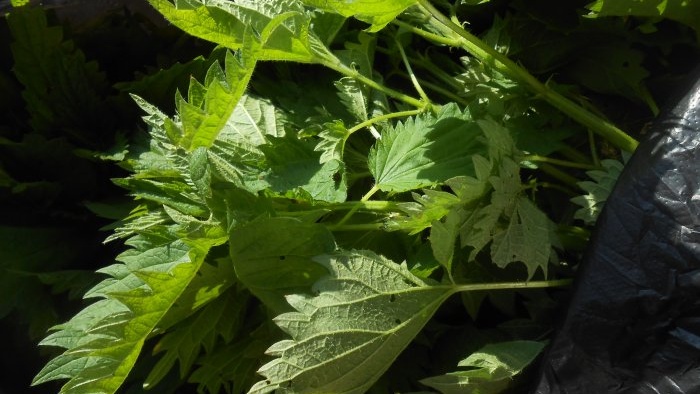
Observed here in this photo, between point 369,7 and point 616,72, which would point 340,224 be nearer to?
point 369,7

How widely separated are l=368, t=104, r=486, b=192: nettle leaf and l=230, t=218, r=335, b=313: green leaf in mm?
119

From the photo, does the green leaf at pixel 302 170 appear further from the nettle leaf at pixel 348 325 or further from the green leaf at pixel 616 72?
the green leaf at pixel 616 72

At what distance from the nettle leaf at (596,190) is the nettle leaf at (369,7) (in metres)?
0.32

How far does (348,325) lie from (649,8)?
1.79ft

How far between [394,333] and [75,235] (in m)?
0.64

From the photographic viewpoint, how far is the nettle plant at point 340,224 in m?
0.82

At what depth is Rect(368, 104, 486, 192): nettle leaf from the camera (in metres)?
0.90

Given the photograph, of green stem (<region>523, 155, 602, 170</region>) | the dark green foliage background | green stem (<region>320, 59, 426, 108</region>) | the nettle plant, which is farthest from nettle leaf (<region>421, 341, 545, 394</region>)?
green stem (<region>320, 59, 426, 108</region>)

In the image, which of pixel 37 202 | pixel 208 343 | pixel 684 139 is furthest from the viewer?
pixel 37 202

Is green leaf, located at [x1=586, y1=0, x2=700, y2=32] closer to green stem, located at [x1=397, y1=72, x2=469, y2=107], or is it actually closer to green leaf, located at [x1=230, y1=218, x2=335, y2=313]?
green stem, located at [x1=397, y1=72, x2=469, y2=107]

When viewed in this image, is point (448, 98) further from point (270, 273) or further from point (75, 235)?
point (75, 235)

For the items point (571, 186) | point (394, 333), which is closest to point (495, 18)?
point (571, 186)

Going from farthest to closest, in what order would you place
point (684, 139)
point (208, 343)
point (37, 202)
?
point (37, 202) < point (208, 343) < point (684, 139)

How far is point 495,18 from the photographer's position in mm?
1086
